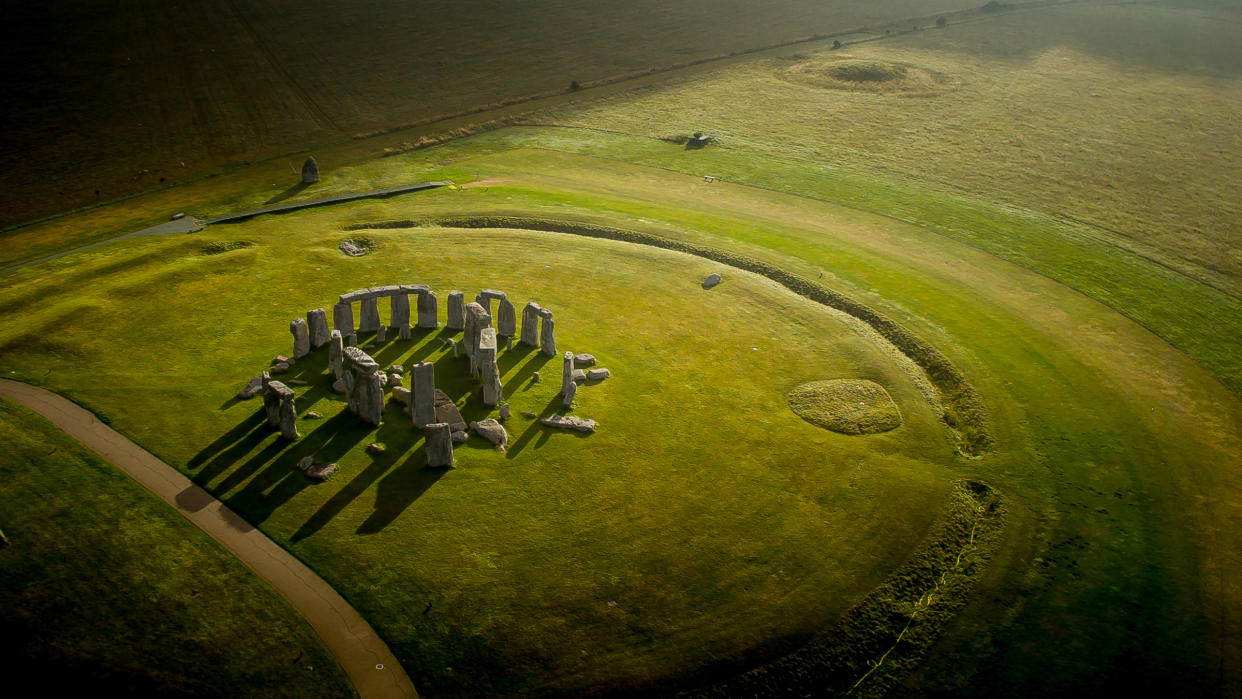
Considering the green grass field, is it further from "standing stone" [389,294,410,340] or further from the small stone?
"standing stone" [389,294,410,340]

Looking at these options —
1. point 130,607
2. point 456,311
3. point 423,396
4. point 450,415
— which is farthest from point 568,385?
point 130,607

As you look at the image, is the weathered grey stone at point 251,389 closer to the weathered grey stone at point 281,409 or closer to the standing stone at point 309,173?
the weathered grey stone at point 281,409

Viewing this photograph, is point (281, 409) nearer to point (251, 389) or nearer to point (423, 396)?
point (251, 389)

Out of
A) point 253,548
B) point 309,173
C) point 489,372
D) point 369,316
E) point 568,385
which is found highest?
point 309,173

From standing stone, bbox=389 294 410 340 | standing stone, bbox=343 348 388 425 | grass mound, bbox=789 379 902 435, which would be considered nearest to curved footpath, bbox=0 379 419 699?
standing stone, bbox=343 348 388 425

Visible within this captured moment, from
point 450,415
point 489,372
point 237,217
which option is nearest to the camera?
point 450,415
